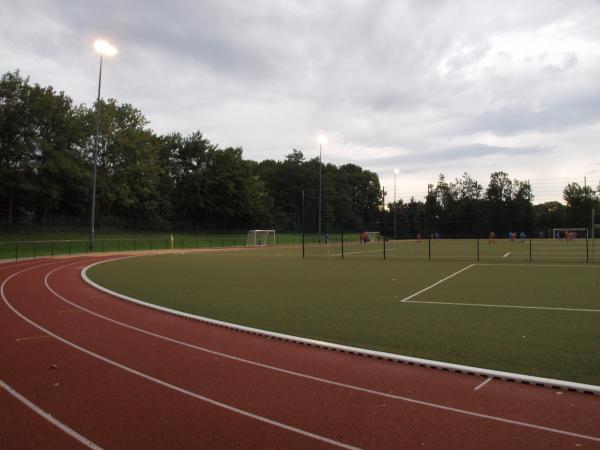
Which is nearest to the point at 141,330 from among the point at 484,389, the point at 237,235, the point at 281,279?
the point at 484,389

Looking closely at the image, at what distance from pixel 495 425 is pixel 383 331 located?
153 inches

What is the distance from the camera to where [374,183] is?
119500 mm

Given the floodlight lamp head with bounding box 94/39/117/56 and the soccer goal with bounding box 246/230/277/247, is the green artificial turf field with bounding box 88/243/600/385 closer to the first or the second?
the floodlight lamp head with bounding box 94/39/117/56

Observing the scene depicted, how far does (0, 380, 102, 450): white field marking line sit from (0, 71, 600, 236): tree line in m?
23.4

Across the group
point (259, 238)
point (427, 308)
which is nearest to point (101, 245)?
point (259, 238)

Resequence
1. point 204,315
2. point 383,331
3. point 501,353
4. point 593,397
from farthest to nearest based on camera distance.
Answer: point 204,315 < point 383,331 < point 501,353 < point 593,397

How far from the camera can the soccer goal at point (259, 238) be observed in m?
55.1

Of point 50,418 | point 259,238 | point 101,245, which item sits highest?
point 259,238

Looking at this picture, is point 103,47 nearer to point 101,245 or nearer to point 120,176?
point 101,245

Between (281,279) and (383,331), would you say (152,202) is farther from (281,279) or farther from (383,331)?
(383,331)

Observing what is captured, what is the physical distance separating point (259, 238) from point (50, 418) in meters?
52.6

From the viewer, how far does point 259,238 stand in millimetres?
57312

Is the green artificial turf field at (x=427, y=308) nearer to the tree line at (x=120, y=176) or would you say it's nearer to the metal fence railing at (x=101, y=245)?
the metal fence railing at (x=101, y=245)

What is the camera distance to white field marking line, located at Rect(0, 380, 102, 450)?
425cm
